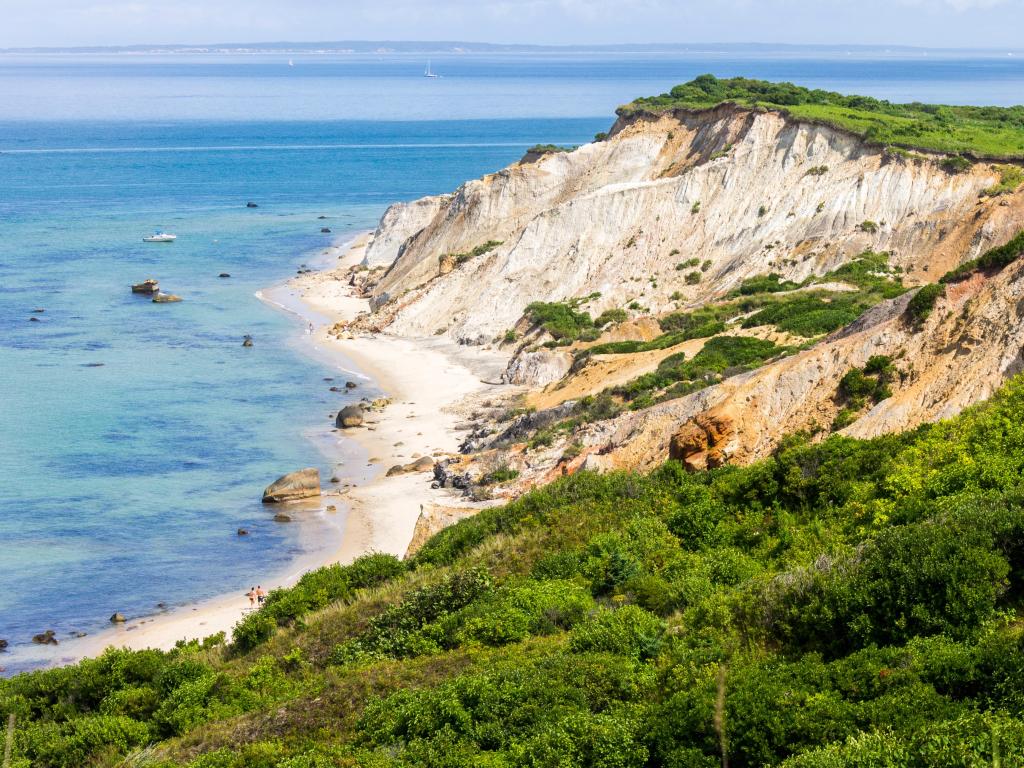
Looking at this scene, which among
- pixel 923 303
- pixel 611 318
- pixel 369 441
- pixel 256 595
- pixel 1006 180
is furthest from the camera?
pixel 611 318

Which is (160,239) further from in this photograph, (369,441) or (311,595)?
(311,595)

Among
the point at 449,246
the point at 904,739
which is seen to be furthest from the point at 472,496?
the point at 449,246

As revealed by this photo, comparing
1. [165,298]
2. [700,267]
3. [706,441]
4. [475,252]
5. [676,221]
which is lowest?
[165,298]

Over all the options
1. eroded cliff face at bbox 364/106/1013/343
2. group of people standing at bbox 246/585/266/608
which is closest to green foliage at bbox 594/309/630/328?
eroded cliff face at bbox 364/106/1013/343

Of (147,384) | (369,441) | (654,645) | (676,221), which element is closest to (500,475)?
(369,441)

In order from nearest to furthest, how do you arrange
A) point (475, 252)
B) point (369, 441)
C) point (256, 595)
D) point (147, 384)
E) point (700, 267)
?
1. point (256, 595)
2. point (369, 441)
3. point (147, 384)
4. point (700, 267)
5. point (475, 252)

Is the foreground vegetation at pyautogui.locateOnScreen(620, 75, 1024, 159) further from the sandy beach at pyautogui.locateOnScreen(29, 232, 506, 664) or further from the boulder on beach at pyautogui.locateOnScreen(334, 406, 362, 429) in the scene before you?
the boulder on beach at pyautogui.locateOnScreen(334, 406, 362, 429)

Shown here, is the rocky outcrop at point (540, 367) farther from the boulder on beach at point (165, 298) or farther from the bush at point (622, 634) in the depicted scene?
the bush at point (622, 634)

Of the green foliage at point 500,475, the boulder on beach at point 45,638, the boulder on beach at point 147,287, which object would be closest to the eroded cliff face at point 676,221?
the boulder on beach at point 147,287
